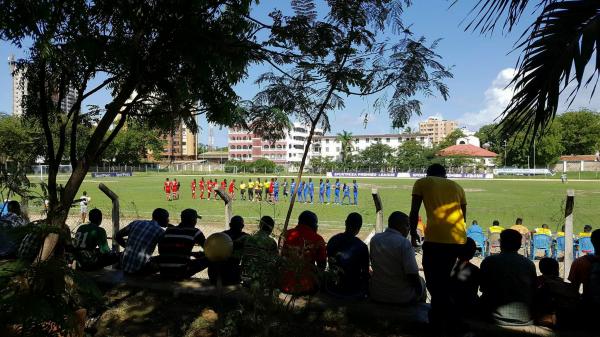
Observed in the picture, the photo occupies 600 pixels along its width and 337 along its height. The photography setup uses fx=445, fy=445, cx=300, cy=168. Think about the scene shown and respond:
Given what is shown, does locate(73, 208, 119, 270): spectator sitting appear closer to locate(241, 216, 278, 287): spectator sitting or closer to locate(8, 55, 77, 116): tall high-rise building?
locate(8, 55, 77, 116): tall high-rise building

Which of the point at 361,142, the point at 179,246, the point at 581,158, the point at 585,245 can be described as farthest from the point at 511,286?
the point at 361,142

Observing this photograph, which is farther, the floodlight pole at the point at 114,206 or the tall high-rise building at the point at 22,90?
the floodlight pole at the point at 114,206

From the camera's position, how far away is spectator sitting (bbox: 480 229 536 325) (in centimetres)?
353

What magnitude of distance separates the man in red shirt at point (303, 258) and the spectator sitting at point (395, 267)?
1.67ft

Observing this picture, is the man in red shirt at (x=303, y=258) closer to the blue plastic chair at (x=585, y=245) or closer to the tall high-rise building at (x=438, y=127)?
the blue plastic chair at (x=585, y=245)

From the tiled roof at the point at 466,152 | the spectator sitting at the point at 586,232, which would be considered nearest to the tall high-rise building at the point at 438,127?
the tiled roof at the point at 466,152

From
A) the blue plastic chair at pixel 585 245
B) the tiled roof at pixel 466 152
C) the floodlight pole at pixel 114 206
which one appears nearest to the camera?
the floodlight pole at pixel 114 206

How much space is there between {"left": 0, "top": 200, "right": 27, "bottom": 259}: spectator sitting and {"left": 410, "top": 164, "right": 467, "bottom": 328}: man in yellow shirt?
2.73 meters

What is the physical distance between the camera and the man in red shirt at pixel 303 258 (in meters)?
2.93

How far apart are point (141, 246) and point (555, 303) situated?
4046mm

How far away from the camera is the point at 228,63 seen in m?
4.06

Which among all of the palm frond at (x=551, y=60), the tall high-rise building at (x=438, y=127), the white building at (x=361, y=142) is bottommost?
the palm frond at (x=551, y=60)

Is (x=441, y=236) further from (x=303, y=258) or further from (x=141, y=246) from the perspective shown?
(x=141, y=246)

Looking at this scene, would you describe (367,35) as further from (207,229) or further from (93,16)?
(207,229)
